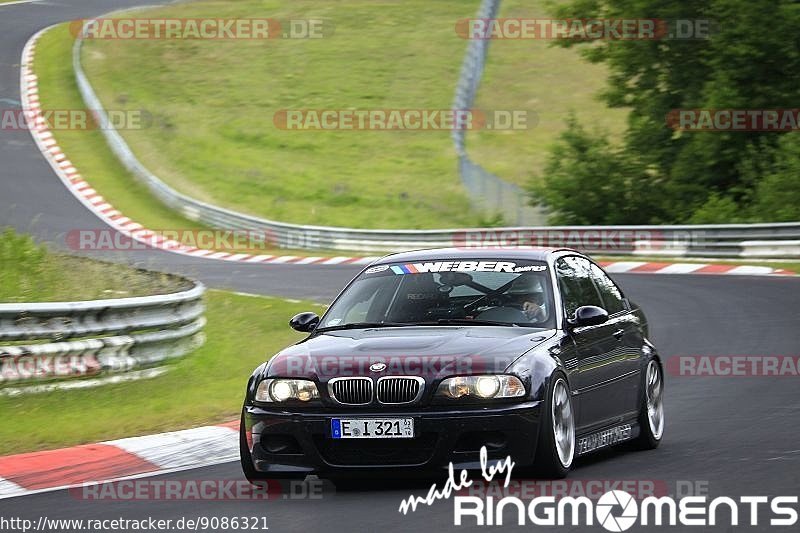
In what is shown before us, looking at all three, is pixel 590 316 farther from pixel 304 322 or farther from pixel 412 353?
pixel 304 322

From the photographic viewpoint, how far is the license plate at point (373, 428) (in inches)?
309

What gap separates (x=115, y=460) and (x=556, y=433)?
10.6 ft

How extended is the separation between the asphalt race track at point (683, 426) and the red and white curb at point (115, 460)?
374mm

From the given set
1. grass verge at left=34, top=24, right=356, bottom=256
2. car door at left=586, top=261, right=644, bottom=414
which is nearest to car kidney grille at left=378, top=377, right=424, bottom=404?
car door at left=586, top=261, right=644, bottom=414

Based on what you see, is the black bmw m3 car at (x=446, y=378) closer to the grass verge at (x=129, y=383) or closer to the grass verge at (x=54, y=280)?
the grass verge at (x=129, y=383)

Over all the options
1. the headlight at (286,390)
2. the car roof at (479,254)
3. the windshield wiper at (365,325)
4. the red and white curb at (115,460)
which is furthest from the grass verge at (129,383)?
the headlight at (286,390)

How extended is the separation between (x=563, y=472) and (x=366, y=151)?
1475 inches

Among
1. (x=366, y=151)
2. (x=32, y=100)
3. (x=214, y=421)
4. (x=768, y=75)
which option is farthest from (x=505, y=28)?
(x=214, y=421)

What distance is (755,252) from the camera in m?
25.9

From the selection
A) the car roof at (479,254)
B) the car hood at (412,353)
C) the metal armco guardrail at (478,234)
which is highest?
the car roof at (479,254)

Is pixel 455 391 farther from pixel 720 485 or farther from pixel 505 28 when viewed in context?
pixel 505 28

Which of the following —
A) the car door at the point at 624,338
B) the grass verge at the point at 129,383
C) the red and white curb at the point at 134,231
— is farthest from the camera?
the red and white curb at the point at 134,231

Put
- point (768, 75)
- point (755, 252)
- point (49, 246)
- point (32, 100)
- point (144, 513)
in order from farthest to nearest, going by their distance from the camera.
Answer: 1. point (32, 100)
2. point (768, 75)
3. point (755, 252)
4. point (49, 246)
5. point (144, 513)

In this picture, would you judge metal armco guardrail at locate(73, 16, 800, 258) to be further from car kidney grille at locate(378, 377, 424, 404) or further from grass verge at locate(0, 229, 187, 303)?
car kidney grille at locate(378, 377, 424, 404)
